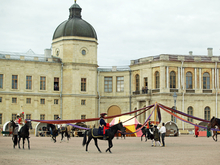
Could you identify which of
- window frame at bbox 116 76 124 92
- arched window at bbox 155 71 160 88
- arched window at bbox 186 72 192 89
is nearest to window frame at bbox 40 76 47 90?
window frame at bbox 116 76 124 92

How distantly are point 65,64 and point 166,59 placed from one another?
1410 cm

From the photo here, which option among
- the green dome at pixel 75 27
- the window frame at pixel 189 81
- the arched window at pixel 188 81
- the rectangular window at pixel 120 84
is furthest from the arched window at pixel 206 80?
the green dome at pixel 75 27

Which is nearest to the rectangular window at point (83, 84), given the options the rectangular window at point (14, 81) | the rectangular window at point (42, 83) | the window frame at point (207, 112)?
the rectangular window at point (42, 83)

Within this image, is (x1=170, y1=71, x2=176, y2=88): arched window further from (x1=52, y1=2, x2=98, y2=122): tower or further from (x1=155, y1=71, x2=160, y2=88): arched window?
(x1=52, y1=2, x2=98, y2=122): tower

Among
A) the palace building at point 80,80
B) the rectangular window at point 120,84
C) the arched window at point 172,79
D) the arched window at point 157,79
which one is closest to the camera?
the palace building at point 80,80

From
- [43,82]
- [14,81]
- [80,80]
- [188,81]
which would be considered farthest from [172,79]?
Result: [14,81]

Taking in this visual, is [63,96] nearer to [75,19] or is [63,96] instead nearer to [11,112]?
A: [11,112]

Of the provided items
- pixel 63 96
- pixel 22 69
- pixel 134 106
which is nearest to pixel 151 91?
pixel 134 106

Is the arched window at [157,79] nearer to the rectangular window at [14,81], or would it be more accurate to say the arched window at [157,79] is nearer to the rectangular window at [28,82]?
the rectangular window at [28,82]

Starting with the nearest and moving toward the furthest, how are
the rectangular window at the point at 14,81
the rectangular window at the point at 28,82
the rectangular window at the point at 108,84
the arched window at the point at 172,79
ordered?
the rectangular window at the point at 14,81 < the rectangular window at the point at 28,82 < the arched window at the point at 172,79 < the rectangular window at the point at 108,84

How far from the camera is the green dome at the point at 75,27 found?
5412cm

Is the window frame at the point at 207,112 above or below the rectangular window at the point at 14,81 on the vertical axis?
below

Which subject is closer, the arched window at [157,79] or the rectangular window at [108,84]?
the arched window at [157,79]

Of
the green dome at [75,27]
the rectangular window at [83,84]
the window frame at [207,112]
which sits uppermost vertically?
the green dome at [75,27]
